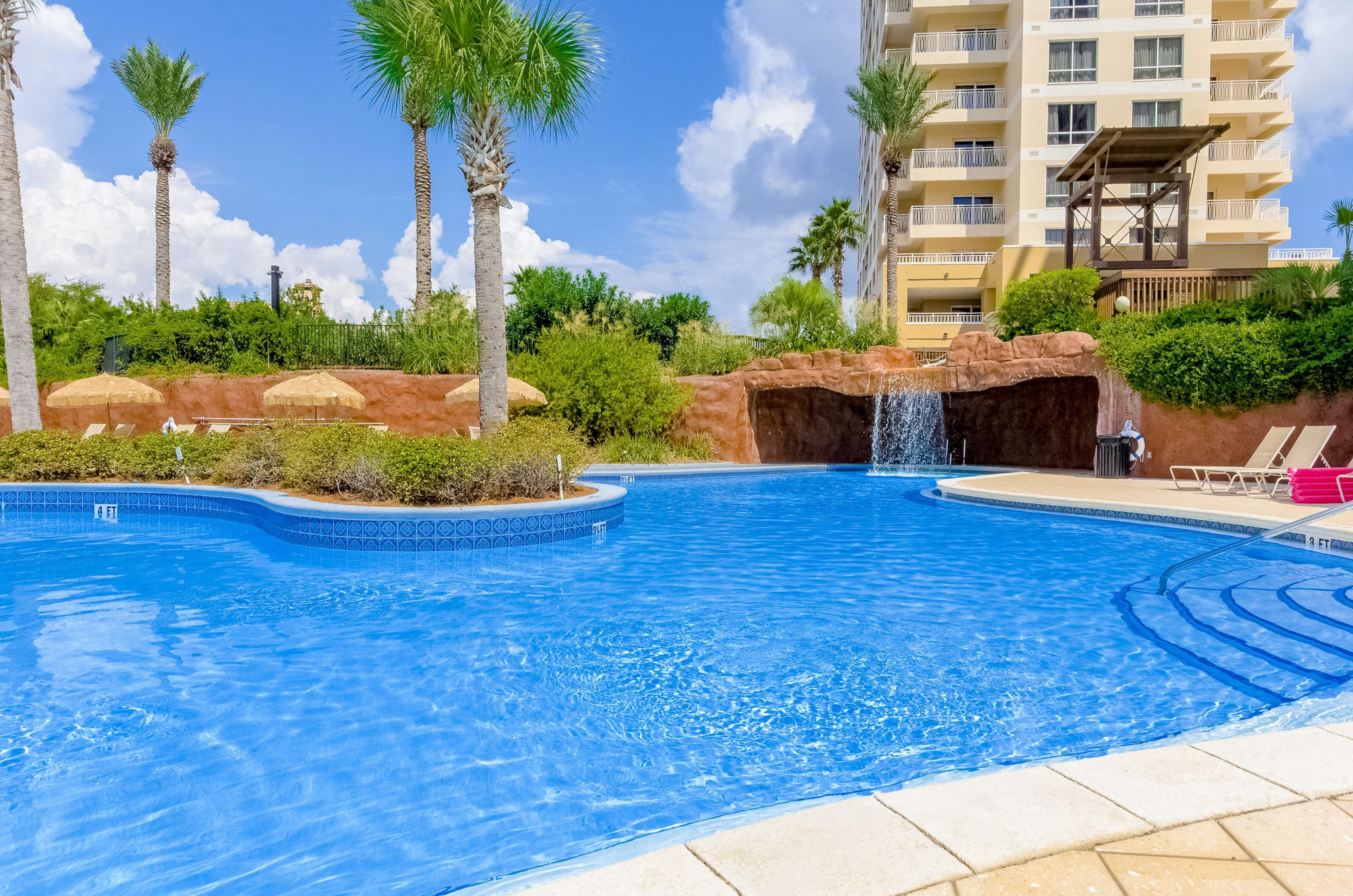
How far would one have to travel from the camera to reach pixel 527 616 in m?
6.27

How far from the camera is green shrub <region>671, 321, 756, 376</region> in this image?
74.2 ft

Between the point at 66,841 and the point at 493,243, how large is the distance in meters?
9.99

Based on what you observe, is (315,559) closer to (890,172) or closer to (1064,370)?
(1064,370)

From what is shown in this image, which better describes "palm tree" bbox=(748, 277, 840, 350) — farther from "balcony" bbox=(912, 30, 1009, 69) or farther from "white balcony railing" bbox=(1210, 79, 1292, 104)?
"white balcony railing" bbox=(1210, 79, 1292, 104)

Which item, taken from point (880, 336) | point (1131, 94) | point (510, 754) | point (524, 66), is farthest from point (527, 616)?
point (1131, 94)

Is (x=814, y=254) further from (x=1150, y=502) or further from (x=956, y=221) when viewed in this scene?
(x=1150, y=502)

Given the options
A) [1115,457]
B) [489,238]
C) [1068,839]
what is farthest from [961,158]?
[1068,839]

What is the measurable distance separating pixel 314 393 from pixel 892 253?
2120cm

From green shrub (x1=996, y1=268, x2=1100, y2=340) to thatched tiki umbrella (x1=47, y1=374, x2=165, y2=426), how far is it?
20.6 metres

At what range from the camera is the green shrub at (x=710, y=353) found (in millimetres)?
22609

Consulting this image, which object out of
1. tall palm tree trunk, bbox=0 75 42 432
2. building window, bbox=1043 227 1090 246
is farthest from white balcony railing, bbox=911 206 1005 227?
tall palm tree trunk, bbox=0 75 42 432

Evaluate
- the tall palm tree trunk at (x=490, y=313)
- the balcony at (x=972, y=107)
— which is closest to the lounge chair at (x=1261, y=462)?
the tall palm tree trunk at (x=490, y=313)

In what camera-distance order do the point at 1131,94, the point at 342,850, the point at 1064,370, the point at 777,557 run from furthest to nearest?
1. the point at 1131,94
2. the point at 1064,370
3. the point at 777,557
4. the point at 342,850

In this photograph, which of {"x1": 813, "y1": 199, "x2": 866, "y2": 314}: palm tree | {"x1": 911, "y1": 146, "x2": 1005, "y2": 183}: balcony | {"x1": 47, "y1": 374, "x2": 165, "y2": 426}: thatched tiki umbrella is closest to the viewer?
{"x1": 47, "y1": 374, "x2": 165, "y2": 426}: thatched tiki umbrella
